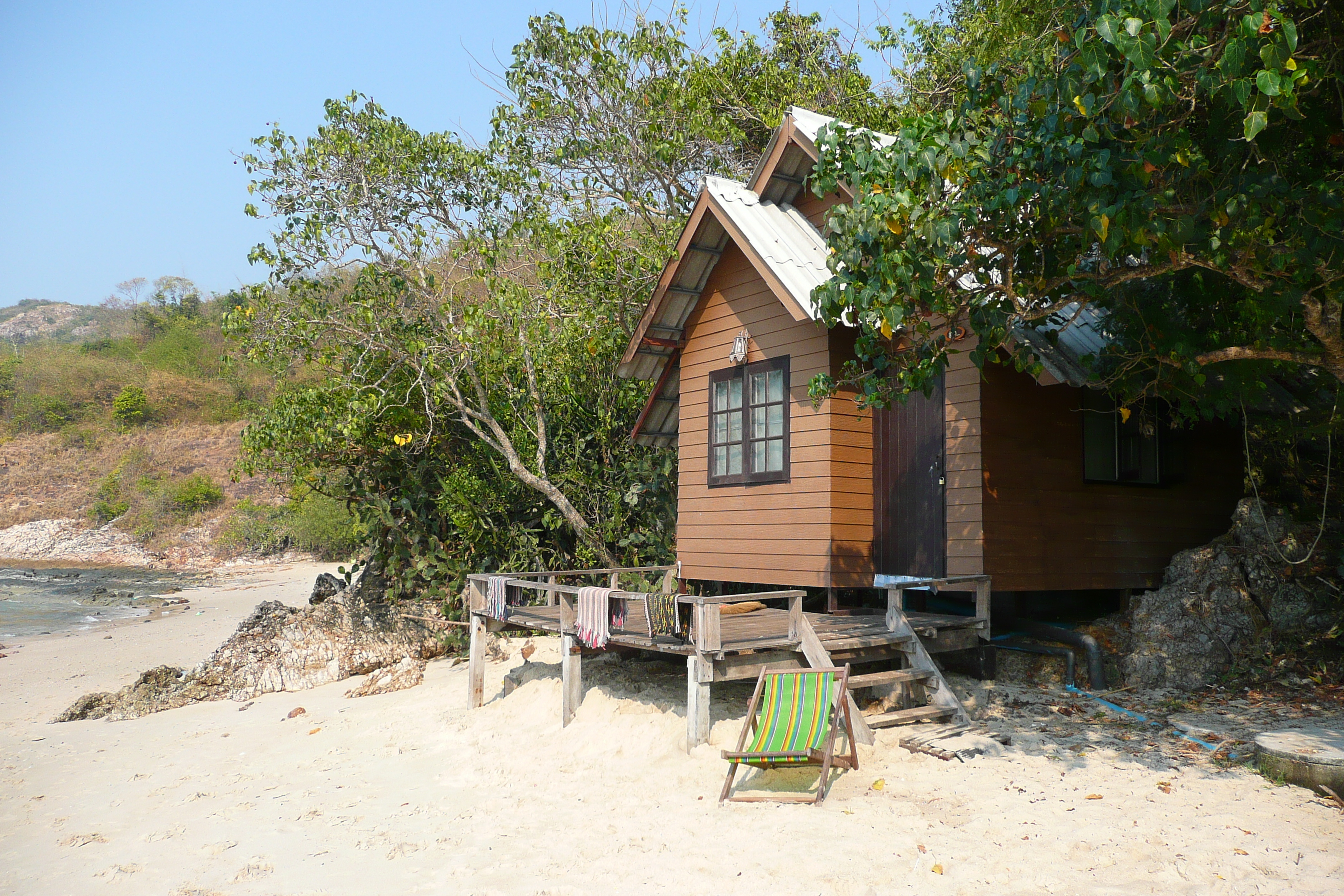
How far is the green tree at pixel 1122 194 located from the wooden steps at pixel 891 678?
2.34 metres

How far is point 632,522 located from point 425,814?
25.4 feet

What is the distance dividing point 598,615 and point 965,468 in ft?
12.8

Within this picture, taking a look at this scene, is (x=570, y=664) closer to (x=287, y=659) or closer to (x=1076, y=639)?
(x=1076, y=639)

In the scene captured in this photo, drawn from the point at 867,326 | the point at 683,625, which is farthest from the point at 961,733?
the point at 867,326

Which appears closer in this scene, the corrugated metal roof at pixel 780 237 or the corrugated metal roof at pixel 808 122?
the corrugated metal roof at pixel 780 237

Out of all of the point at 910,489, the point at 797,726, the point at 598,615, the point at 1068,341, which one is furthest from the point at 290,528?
the point at 797,726

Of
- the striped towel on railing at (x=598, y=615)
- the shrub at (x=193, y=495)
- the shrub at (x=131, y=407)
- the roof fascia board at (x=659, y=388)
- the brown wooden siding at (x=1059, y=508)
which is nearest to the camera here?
the striped towel on railing at (x=598, y=615)

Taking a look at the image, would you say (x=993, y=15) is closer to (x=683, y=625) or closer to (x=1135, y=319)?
(x=1135, y=319)

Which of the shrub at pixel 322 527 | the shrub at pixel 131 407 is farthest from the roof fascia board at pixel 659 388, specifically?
the shrub at pixel 131 407

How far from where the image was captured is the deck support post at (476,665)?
10555 millimetres

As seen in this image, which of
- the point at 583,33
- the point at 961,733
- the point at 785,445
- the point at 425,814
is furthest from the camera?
the point at 583,33

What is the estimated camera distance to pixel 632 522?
14.5 m

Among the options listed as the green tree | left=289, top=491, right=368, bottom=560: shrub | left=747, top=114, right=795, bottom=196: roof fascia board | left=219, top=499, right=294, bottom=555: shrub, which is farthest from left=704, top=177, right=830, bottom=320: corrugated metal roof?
left=219, top=499, right=294, bottom=555: shrub

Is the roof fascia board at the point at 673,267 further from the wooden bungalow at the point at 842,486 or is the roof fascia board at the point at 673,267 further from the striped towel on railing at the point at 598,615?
the striped towel on railing at the point at 598,615
